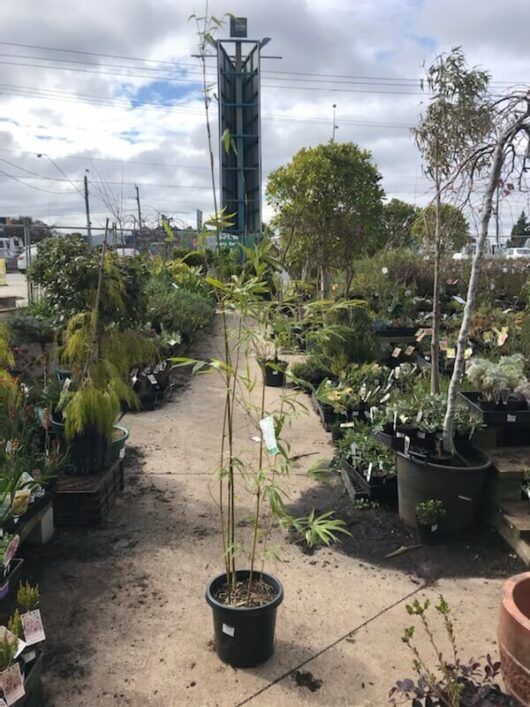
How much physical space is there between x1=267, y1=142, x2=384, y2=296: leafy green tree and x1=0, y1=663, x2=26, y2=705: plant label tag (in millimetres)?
6360

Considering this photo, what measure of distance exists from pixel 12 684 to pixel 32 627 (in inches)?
9.4

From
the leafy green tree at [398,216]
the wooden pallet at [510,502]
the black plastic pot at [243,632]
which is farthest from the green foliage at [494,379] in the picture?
the leafy green tree at [398,216]

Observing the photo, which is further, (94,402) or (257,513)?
(94,402)

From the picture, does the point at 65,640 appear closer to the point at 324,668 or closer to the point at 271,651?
the point at 271,651

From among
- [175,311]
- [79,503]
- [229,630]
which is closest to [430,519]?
[229,630]

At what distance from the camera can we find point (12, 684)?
1.74m

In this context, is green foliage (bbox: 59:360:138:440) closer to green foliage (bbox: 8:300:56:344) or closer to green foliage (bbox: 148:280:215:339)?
green foliage (bbox: 8:300:56:344)

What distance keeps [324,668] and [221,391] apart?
4704mm

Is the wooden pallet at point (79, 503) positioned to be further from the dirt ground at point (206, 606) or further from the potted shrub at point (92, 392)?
the potted shrub at point (92, 392)

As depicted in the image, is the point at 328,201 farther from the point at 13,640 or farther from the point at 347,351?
the point at 13,640

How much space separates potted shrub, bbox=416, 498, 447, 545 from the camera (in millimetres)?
3223

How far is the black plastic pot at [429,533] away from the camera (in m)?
3.26

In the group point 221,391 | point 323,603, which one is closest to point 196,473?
point 323,603

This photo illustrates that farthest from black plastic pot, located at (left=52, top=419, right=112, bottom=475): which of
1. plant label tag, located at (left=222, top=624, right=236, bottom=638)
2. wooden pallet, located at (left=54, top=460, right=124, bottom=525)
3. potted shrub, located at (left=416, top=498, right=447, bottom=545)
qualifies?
potted shrub, located at (left=416, top=498, right=447, bottom=545)
